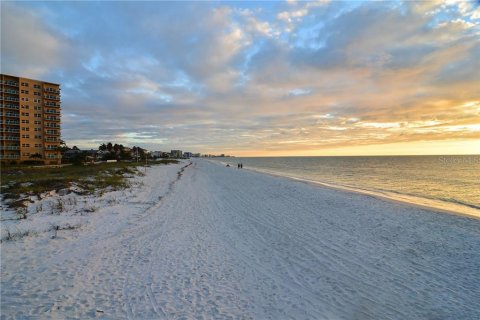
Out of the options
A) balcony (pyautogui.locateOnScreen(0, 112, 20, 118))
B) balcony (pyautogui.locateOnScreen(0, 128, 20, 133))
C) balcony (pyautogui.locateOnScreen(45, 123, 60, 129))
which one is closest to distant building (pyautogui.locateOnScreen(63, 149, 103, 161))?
balcony (pyautogui.locateOnScreen(45, 123, 60, 129))

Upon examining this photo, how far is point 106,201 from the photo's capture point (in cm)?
1395

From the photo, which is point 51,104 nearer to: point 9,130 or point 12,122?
point 12,122

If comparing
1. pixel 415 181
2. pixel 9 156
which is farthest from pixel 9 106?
pixel 415 181

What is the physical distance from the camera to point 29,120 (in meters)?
57.2

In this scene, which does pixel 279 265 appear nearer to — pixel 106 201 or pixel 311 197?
pixel 106 201

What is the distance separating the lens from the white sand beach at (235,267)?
15.9ft

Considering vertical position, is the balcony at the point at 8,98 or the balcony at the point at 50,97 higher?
the balcony at the point at 50,97

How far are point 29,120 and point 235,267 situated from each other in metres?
69.0

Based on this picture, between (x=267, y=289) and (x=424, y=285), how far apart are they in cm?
364

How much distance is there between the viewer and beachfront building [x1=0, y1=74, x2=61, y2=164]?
53812 millimetres

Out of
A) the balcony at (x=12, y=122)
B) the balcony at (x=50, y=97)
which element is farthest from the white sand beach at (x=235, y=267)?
the balcony at (x=50, y=97)

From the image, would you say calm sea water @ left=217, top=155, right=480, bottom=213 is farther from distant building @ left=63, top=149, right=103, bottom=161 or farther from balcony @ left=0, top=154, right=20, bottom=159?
balcony @ left=0, top=154, right=20, bottom=159

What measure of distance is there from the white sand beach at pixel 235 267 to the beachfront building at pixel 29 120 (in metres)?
56.3

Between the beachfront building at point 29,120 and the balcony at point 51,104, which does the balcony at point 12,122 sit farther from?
the balcony at point 51,104
